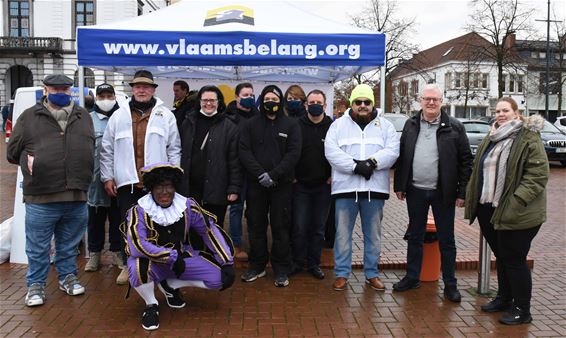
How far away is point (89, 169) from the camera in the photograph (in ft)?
15.3

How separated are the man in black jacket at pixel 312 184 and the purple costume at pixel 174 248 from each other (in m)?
1.07

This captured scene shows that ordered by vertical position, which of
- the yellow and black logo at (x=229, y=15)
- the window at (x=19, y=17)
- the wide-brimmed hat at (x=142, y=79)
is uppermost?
the window at (x=19, y=17)

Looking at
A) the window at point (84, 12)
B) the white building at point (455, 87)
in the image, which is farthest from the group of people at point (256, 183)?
the white building at point (455, 87)

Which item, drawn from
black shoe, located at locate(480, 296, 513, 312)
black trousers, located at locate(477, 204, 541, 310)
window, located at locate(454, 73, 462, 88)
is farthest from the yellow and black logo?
window, located at locate(454, 73, 462, 88)

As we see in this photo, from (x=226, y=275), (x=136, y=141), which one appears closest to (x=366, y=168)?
(x=226, y=275)

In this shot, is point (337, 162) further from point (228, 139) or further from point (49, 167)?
point (49, 167)

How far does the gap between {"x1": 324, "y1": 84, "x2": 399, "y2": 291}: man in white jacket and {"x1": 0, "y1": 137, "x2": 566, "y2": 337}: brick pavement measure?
43cm

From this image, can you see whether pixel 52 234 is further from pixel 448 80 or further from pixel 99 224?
pixel 448 80

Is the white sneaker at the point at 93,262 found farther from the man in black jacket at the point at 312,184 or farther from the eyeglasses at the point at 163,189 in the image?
the man in black jacket at the point at 312,184

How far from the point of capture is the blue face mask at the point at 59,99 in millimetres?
4488

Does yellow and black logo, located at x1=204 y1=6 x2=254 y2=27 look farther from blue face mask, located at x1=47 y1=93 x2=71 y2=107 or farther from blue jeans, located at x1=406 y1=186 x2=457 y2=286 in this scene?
blue jeans, located at x1=406 y1=186 x2=457 y2=286

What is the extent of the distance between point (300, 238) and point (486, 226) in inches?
73.9

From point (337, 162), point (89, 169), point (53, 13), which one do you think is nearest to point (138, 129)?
point (89, 169)

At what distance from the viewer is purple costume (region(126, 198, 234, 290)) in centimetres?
408
